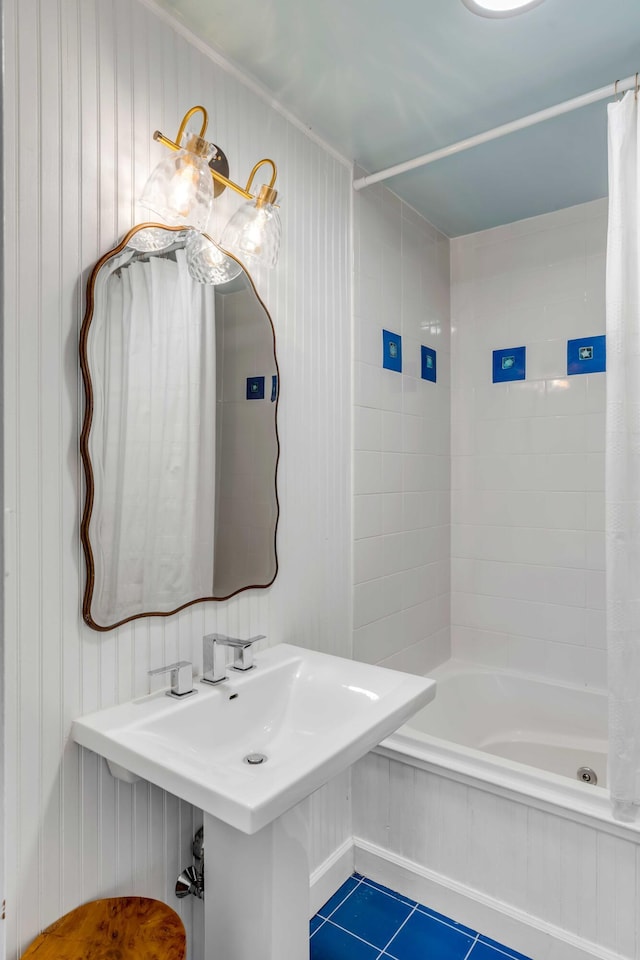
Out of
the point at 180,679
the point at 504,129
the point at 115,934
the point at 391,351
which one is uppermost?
the point at 504,129

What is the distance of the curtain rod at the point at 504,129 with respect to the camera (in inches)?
62.5

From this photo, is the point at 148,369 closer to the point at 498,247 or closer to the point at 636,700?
the point at 636,700

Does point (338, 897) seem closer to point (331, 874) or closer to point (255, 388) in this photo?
point (331, 874)

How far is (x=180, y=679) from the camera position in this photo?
1.39 metres

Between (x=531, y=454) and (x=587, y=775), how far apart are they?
4.21 feet

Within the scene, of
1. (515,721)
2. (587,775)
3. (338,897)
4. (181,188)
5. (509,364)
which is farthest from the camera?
(509,364)

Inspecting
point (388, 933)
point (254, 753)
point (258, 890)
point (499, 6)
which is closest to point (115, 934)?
point (258, 890)

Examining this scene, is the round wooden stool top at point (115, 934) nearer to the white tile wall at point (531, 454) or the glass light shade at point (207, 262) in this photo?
the glass light shade at point (207, 262)

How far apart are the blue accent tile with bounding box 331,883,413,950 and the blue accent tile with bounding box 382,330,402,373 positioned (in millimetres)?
1813

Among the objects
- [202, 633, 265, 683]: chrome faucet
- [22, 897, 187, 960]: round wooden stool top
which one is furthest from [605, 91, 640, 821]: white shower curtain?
[22, 897, 187, 960]: round wooden stool top

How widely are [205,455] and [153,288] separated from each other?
42 centimetres

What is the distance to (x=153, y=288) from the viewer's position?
1401 millimetres

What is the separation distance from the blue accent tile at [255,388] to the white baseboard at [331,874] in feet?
4.88

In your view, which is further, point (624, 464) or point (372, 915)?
point (372, 915)
